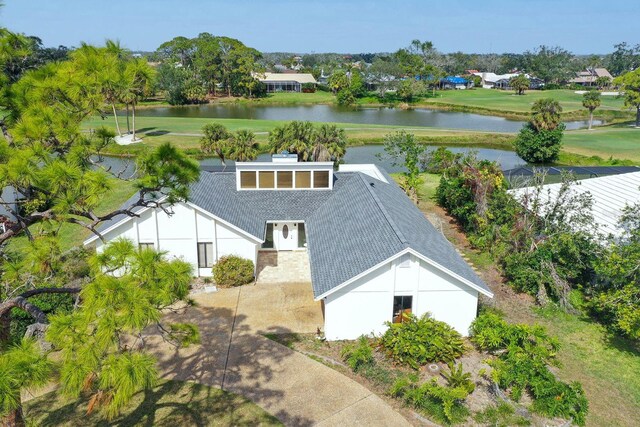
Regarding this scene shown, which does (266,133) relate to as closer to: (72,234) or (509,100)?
(72,234)

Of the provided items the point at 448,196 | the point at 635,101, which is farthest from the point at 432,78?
the point at 448,196

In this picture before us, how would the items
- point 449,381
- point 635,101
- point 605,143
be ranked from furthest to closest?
point 635,101 → point 605,143 → point 449,381

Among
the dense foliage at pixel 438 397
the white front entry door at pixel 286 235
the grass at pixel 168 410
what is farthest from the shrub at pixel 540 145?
the grass at pixel 168 410

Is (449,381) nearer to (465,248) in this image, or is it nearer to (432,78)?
(465,248)

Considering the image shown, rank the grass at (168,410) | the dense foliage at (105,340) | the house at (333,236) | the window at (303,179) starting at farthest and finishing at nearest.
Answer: the window at (303,179), the house at (333,236), the grass at (168,410), the dense foliage at (105,340)

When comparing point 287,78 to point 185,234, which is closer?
point 185,234

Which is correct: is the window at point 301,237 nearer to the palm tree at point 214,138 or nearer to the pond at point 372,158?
the palm tree at point 214,138

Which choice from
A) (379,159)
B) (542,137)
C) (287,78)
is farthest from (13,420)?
(287,78)
